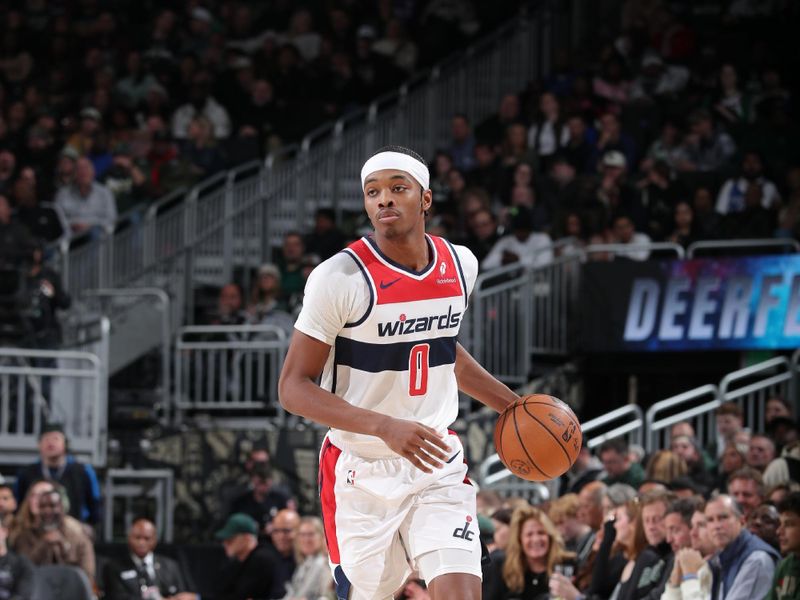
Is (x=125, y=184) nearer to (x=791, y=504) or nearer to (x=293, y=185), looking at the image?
(x=293, y=185)

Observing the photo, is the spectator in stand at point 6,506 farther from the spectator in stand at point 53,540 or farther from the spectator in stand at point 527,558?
the spectator in stand at point 527,558

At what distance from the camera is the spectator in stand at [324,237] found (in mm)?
18703

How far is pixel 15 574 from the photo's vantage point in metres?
12.4

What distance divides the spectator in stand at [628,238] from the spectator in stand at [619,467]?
148 inches

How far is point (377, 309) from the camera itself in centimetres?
687

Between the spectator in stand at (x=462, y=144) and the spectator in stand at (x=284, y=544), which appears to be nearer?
the spectator in stand at (x=284, y=544)

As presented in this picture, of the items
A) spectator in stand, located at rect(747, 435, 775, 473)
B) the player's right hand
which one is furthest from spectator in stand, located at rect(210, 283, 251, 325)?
the player's right hand

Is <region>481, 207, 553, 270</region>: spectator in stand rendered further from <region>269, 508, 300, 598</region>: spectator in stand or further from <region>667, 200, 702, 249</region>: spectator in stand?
<region>269, 508, 300, 598</region>: spectator in stand

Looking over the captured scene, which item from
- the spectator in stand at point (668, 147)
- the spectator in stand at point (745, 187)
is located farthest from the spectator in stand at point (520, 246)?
the spectator in stand at point (745, 187)

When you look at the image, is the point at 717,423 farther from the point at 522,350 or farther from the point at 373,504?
the point at 373,504

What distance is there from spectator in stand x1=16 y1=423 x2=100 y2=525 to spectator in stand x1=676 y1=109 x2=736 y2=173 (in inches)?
309

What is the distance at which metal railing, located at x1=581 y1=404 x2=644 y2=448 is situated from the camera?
14.8m

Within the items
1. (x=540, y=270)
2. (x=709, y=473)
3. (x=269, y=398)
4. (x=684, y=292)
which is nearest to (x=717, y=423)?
(x=709, y=473)

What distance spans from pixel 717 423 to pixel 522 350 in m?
3.03
